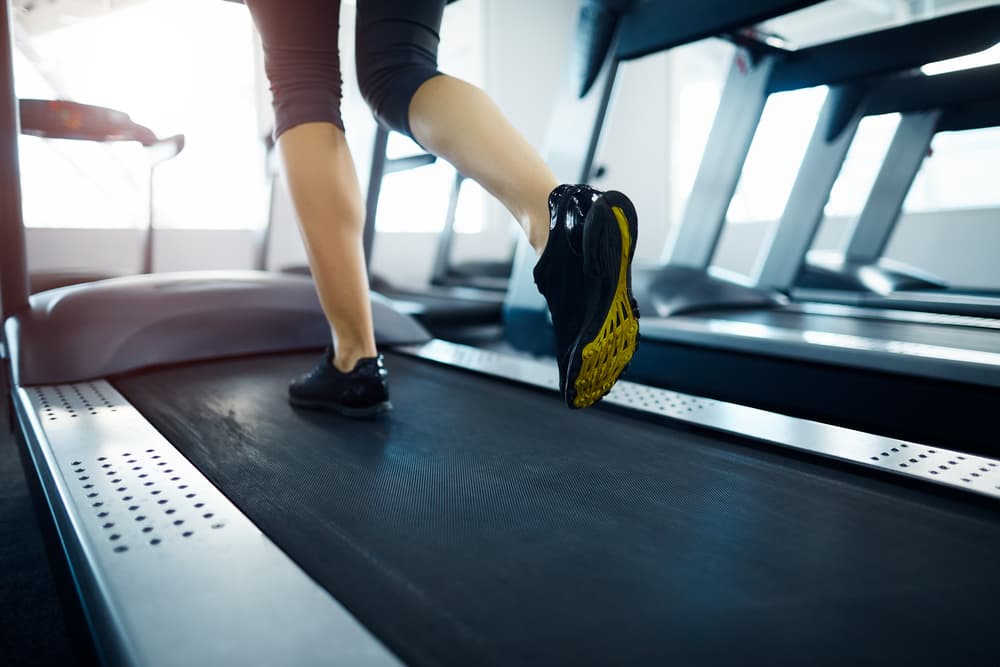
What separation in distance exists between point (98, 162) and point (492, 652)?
13.0 ft

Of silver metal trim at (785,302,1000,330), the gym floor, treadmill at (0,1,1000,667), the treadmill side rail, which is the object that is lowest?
the gym floor

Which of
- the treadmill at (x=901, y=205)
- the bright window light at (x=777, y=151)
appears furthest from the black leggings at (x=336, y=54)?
the treadmill at (x=901, y=205)

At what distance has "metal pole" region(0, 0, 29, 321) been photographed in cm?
154

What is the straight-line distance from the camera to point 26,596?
0.85 metres

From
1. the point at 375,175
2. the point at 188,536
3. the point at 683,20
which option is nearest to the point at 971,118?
the point at 683,20

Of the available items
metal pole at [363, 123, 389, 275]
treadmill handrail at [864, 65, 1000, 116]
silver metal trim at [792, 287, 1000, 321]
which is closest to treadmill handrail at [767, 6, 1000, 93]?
treadmill handrail at [864, 65, 1000, 116]

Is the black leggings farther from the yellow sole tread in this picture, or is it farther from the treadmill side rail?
the treadmill side rail

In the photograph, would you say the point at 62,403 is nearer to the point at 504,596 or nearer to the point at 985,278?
the point at 504,596

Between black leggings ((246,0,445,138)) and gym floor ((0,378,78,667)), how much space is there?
729 millimetres

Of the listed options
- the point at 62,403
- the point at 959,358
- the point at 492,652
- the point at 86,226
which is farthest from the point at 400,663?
the point at 86,226

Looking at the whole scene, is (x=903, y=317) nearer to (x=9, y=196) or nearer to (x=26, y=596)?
(x=26, y=596)

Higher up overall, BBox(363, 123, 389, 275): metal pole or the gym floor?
BBox(363, 123, 389, 275): metal pole

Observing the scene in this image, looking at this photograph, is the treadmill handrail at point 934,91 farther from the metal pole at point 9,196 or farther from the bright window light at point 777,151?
the metal pole at point 9,196

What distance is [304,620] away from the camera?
→ 50 cm
